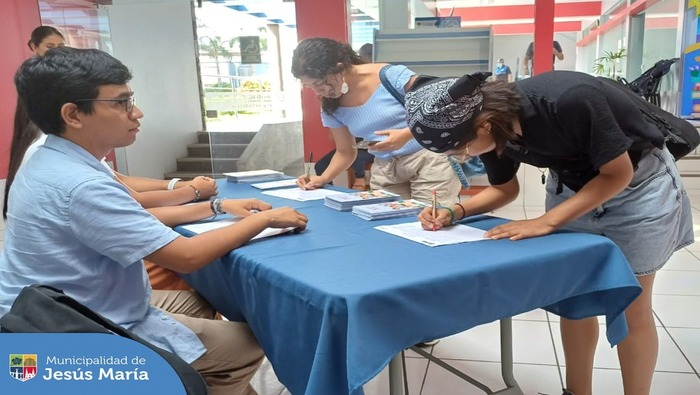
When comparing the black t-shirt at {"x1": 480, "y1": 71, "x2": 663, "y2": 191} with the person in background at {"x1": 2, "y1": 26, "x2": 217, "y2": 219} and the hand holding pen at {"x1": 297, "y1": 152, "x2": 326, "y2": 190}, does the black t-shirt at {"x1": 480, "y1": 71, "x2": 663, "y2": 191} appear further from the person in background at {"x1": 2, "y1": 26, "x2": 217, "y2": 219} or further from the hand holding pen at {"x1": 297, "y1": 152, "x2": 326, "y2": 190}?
the person in background at {"x1": 2, "y1": 26, "x2": 217, "y2": 219}

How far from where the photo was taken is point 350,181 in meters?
5.51

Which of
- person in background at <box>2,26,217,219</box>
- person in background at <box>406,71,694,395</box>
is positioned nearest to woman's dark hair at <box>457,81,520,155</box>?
person in background at <box>406,71,694,395</box>

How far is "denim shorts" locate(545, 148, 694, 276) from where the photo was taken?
4.90ft

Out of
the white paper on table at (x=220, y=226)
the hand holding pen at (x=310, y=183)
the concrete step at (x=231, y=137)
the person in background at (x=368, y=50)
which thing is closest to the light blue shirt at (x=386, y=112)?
the hand holding pen at (x=310, y=183)

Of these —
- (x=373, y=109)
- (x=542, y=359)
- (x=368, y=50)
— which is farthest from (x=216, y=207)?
(x=368, y=50)

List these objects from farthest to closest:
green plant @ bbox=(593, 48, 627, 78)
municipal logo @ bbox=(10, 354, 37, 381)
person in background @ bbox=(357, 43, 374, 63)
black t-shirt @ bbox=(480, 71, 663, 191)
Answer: green plant @ bbox=(593, 48, 627, 78) < person in background @ bbox=(357, 43, 374, 63) < black t-shirt @ bbox=(480, 71, 663, 191) < municipal logo @ bbox=(10, 354, 37, 381)

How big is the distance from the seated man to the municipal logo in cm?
31

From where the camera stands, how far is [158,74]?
711cm

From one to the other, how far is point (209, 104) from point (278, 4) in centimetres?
142

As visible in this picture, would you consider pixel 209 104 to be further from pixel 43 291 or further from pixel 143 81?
pixel 43 291

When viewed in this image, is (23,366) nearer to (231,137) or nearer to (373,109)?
(373,109)

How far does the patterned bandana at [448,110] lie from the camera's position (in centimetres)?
131

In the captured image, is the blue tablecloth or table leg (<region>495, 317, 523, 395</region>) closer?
the blue tablecloth

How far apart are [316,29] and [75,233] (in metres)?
5.01
